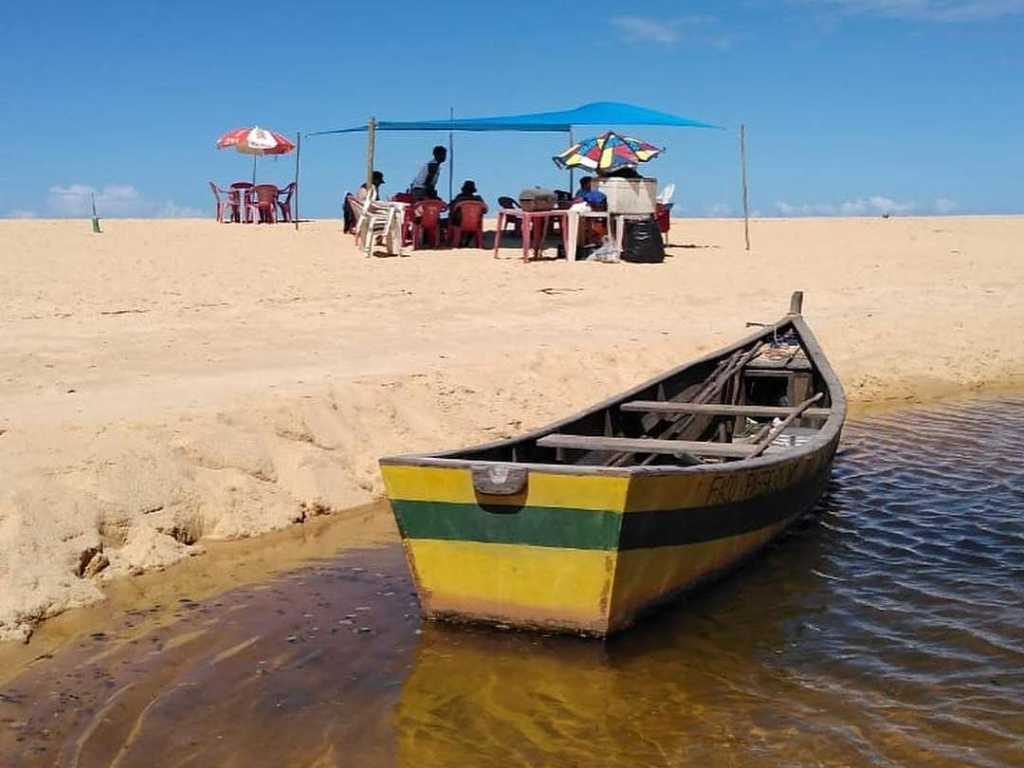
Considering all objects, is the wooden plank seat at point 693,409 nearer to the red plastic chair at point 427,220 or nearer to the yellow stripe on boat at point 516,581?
the yellow stripe on boat at point 516,581

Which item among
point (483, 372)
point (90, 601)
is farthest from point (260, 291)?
point (90, 601)

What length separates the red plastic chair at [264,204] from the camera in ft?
80.0

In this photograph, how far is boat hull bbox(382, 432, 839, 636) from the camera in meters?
4.74

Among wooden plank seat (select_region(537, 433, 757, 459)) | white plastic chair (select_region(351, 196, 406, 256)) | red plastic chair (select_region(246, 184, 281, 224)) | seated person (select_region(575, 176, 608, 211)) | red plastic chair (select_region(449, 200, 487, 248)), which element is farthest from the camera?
red plastic chair (select_region(246, 184, 281, 224))

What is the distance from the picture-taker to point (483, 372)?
368 inches

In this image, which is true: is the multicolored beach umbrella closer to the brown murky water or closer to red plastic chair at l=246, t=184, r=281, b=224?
red plastic chair at l=246, t=184, r=281, b=224

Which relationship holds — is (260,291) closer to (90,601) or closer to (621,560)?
(90,601)

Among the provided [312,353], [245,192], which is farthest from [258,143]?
[312,353]

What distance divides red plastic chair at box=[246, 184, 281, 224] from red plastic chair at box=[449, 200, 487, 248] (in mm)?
7261

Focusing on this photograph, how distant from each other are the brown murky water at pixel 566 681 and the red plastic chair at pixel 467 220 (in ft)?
41.1

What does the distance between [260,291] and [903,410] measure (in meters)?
7.29

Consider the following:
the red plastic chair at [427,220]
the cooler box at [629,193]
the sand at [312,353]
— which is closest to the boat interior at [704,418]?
the sand at [312,353]

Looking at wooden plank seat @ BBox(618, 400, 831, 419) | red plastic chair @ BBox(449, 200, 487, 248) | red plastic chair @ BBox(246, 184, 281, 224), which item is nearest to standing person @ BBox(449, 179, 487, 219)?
red plastic chair @ BBox(449, 200, 487, 248)

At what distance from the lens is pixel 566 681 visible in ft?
15.4
